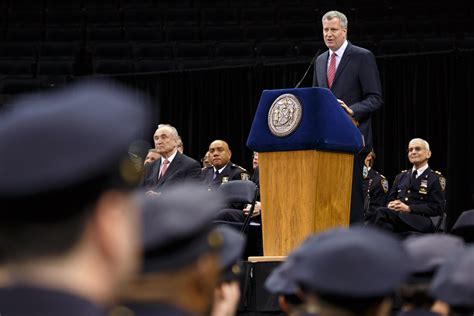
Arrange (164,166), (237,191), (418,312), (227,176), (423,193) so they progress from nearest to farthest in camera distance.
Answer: (418,312) < (237,191) < (164,166) < (423,193) < (227,176)

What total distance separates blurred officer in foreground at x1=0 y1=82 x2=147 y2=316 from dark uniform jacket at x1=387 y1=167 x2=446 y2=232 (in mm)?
7012

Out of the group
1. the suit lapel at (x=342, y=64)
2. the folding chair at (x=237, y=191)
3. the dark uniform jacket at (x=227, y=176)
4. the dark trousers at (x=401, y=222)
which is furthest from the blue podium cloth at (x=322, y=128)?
the dark uniform jacket at (x=227, y=176)

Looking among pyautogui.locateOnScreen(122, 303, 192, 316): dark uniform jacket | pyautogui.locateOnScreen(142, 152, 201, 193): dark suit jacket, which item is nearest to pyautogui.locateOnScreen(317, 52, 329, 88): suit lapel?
pyautogui.locateOnScreen(142, 152, 201, 193): dark suit jacket

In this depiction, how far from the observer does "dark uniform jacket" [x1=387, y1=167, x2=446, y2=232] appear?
26.9 ft

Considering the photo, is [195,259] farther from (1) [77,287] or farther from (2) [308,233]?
(2) [308,233]

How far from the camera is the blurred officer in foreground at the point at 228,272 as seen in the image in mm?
2176

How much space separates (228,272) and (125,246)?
128cm

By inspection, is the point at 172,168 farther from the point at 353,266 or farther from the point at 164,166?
the point at 353,266


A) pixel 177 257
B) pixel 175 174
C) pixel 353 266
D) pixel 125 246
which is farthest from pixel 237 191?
pixel 125 246

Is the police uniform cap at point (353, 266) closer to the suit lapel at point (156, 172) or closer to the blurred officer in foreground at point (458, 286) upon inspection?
the blurred officer in foreground at point (458, 286)

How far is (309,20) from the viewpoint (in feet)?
43.0

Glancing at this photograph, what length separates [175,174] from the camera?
7.76 metres

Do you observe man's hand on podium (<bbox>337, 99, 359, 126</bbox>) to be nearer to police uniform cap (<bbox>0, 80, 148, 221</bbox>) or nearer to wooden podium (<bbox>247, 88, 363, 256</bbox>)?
wooden podium (<bbox>247, 88, 363, 256</bbox>)

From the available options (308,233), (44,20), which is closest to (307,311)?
(308,233)
